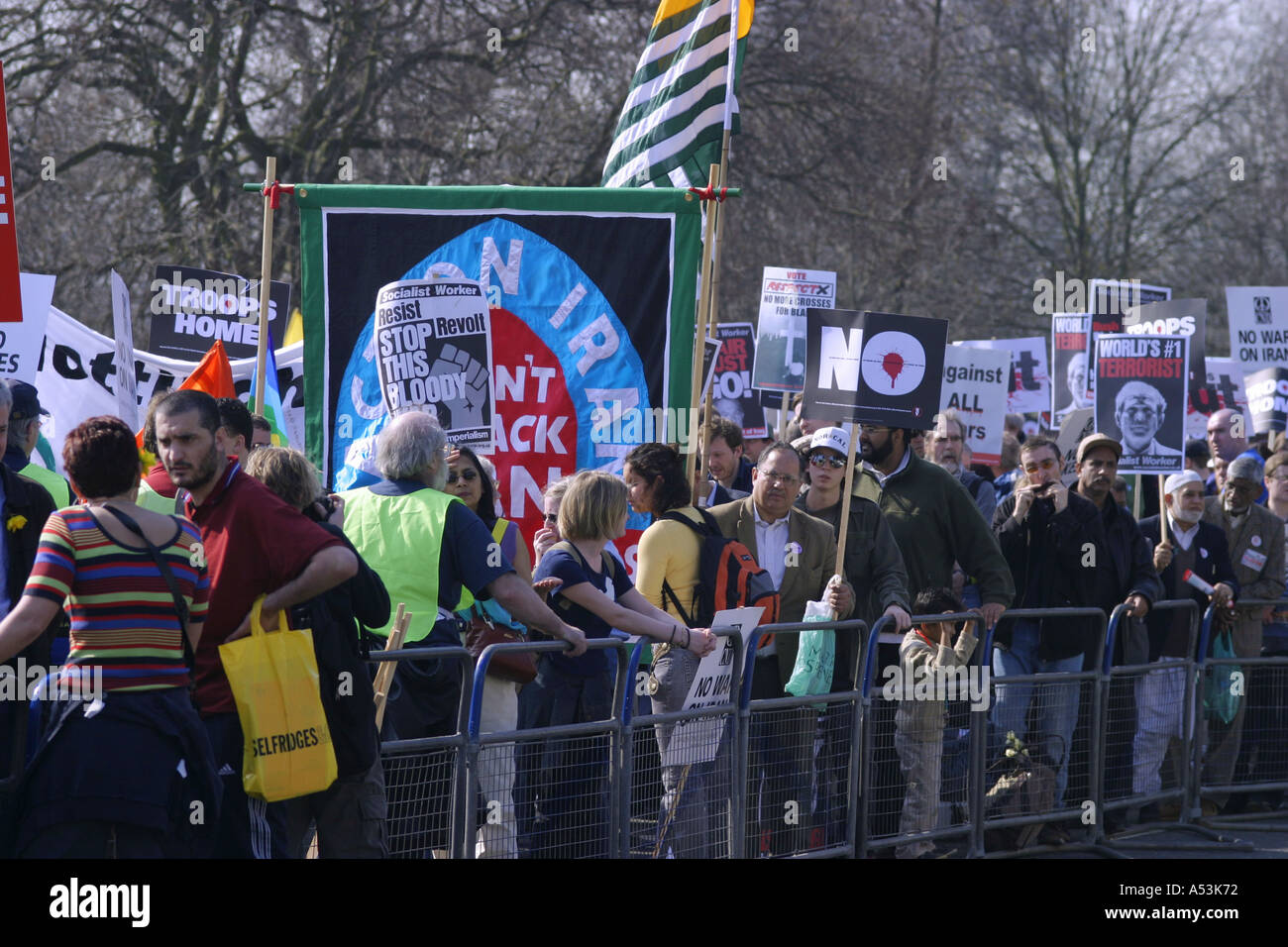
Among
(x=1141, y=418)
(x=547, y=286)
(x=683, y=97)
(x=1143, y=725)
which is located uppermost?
(x=683, y=97)

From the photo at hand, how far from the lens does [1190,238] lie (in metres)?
32.2

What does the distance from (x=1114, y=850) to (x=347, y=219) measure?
4725 mm

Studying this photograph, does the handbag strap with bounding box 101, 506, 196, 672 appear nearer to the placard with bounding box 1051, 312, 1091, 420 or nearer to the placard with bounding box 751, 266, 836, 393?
the placard with bounding box 751, 266, 836, 393

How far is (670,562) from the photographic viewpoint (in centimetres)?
686

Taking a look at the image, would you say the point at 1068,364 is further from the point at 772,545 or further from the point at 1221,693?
the point at 772,545

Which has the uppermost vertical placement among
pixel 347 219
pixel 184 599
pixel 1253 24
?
pixel 1253 24

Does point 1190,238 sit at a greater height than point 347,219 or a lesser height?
greater

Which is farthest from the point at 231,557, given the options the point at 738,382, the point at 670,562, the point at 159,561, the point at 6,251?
the point at 738,382

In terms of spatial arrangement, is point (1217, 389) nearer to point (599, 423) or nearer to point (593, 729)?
point (599, 423)

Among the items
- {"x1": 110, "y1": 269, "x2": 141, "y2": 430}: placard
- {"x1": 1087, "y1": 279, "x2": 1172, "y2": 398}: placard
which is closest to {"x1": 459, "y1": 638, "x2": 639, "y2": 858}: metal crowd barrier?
{"x1": 110, "y1": 269, "x2": 141, "y2": 430}: placard

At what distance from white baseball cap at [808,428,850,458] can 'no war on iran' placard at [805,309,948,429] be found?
0.60 ft

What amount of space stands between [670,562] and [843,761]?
4.05 ft

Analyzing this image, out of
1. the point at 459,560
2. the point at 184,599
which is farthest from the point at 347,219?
the point at 184,599
